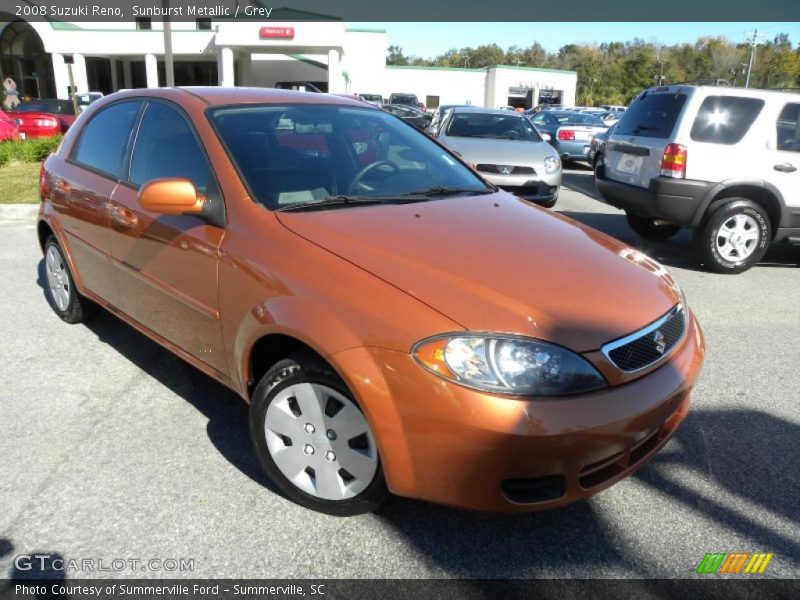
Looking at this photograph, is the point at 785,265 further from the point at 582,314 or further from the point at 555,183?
the point at 582,314

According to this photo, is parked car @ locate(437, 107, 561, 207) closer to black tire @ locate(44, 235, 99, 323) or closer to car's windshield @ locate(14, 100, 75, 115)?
black tire @ locate(44, 235, 99, 323)

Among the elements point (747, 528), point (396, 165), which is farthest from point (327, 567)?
point (396, 165)

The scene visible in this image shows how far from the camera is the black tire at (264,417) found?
92.4 inches

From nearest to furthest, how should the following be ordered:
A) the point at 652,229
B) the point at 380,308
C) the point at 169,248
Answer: the point at 380,308 < the point at 169,248 < the point at 652,229

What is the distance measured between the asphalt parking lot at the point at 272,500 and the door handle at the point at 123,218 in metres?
0.94

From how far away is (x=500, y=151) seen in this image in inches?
350

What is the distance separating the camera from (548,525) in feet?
8.38

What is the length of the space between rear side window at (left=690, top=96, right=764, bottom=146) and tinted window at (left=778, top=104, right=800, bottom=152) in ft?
0.86

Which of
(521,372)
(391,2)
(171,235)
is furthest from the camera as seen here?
(391,2)

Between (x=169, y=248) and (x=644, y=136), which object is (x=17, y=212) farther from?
(x=644, y=136)

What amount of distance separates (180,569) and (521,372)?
55.5 inches

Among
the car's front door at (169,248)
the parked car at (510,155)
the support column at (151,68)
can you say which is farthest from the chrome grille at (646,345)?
the support column at (151,68)

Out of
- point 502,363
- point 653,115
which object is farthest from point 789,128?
point 502,363

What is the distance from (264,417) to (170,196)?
3.44ft
